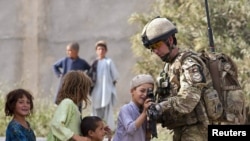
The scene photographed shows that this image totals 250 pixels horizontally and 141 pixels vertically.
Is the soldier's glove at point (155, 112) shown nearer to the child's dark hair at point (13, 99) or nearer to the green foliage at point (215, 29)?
the child's dark hair at point (13, 99)

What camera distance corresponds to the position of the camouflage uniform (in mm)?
7820

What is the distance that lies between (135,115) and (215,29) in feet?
22.3

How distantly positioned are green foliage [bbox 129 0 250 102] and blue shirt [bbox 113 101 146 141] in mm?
5890

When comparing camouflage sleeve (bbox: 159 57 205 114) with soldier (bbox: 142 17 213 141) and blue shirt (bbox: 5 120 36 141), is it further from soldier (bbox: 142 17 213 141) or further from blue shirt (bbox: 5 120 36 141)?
blue shirt (bbox: 5 120 36 141)

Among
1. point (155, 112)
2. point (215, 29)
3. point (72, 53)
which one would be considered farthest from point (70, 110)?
point (215, 29)

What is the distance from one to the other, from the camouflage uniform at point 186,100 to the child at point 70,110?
662 mm

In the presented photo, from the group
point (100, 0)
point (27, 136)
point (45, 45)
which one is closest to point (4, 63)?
point (45, 45)

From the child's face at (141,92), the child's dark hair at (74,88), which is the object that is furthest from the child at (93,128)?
the child's face at (141,92)

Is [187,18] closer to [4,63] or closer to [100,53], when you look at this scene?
[100,53]

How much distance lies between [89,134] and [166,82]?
30.1 inches

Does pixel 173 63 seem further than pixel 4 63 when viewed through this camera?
No

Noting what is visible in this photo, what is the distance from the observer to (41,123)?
546 inches

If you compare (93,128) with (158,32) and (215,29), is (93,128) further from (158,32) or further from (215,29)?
(215,29)

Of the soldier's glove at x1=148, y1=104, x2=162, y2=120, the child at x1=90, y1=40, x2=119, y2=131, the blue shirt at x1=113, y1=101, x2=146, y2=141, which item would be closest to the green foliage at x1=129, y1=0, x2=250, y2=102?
the child at x1=90, y1=40, x2=119, y2=131
